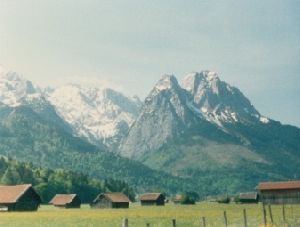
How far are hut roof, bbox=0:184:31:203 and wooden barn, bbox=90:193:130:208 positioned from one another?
44.9 metres

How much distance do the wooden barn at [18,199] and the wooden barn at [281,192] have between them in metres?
66.4

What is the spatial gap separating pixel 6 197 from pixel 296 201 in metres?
82.2

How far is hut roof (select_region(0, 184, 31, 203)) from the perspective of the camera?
370 feet

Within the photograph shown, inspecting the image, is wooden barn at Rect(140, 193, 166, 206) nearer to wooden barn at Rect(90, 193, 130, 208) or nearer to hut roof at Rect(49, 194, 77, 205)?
wooden barn at Rect(90, 193, 130, 208)

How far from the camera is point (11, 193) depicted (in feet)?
382

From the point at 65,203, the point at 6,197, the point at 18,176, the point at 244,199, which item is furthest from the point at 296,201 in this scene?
the point at 18,176

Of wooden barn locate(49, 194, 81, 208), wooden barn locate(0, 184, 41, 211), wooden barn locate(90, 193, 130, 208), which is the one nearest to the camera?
wooden barn locate(0, 184, 41, 211)

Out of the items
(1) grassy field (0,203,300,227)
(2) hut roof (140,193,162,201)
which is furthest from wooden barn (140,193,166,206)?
(1) grassy field (0,203,300,227)

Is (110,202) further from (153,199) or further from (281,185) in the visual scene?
(281,185)

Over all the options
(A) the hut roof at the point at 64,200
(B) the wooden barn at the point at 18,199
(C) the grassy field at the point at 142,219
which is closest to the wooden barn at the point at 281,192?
(C) the grassy field at the point at 142,219

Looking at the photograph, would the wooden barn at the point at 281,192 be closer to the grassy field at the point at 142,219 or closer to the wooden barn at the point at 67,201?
the grassy field at the point at 142,219

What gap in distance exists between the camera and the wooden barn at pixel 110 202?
160 metres

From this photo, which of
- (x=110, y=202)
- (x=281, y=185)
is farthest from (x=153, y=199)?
(x=281, y=185)

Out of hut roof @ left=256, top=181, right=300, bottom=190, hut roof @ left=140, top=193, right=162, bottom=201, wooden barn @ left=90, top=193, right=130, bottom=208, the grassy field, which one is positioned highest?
hut roof @ left=256, top=181, right=300, bottom=190
